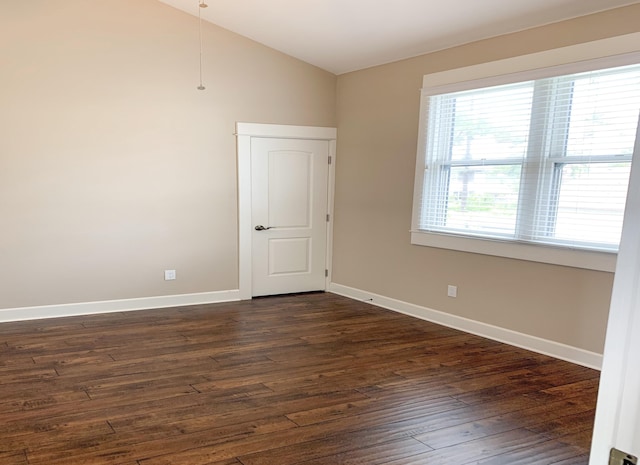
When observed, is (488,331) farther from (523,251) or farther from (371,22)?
(371,22)

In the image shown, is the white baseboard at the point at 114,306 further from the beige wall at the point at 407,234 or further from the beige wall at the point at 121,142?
the beige wall at the point at 407,234

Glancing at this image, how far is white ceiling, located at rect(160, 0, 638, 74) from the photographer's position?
3.43m

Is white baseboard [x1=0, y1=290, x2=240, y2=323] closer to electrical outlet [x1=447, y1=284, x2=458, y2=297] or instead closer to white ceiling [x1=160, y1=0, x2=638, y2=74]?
electrical outlet [x1=447, y1=284, x2=458, y2=297]

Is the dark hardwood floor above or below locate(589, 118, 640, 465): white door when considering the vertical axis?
below

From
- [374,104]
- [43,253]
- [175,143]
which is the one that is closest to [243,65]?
[175,143]

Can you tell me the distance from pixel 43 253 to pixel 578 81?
4.84 metres

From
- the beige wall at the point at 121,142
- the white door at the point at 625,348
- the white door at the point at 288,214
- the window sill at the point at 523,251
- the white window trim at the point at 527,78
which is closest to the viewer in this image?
the white door at the point at 625,348

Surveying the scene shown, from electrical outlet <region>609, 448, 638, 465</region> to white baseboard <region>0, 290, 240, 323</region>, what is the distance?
4714 mm

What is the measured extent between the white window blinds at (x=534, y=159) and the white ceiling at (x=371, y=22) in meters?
0.48

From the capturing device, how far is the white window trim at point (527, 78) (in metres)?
3.22

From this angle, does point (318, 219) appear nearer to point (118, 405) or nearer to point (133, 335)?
point (133, 335)

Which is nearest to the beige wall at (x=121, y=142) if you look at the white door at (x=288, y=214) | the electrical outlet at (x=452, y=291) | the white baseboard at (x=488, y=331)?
the white door at (x=288, y=214)

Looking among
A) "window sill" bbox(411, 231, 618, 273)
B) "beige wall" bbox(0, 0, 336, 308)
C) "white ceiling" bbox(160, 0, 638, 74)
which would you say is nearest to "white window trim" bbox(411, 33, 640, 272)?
"window sill" bbox(411, 231, 618, 273)

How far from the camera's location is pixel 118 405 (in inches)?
108
